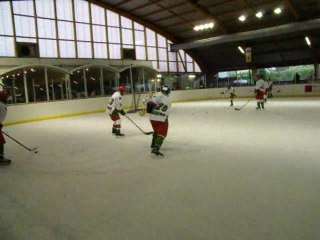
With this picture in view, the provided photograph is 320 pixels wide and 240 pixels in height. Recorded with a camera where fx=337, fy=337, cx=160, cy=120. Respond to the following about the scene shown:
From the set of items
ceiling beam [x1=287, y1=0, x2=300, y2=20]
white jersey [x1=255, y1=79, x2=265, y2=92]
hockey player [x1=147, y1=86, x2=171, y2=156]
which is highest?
ceiling beam [x1=287, y1=0, x2=300, y2=20]

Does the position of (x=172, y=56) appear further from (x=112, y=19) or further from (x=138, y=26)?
(x=112, y=19)

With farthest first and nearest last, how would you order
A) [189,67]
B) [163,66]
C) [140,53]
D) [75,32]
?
1. [189,67]
2. [163,66]
3. [140,53]
4. [75,32]

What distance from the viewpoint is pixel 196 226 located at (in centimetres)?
276

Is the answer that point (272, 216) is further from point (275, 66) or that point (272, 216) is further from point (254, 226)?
point (275, 66)

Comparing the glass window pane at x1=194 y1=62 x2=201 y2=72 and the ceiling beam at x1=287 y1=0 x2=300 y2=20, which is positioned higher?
the ceiling beam at x1=287 y1=0 x2=300 y2=20

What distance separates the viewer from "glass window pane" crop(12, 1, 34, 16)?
59.8 feet

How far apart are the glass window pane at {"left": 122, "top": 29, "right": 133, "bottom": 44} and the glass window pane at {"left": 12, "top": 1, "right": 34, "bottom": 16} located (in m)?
6.48

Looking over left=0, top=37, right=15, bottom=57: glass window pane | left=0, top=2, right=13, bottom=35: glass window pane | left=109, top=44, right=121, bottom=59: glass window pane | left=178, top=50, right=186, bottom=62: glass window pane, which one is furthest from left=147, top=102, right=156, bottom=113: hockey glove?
left=178, top=50, right=186, bottom=62: glass window pane

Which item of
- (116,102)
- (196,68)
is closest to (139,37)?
(196,68)

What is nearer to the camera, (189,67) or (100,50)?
(100,50)

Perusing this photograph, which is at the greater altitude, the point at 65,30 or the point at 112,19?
the point at 112,19

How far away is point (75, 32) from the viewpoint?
68.4ft

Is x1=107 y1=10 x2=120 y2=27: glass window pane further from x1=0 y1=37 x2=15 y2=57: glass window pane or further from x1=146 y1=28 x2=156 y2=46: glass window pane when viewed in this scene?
x1=0 y1=37 x2=15 y2=57: glass window pane

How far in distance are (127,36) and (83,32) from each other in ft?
11.8
